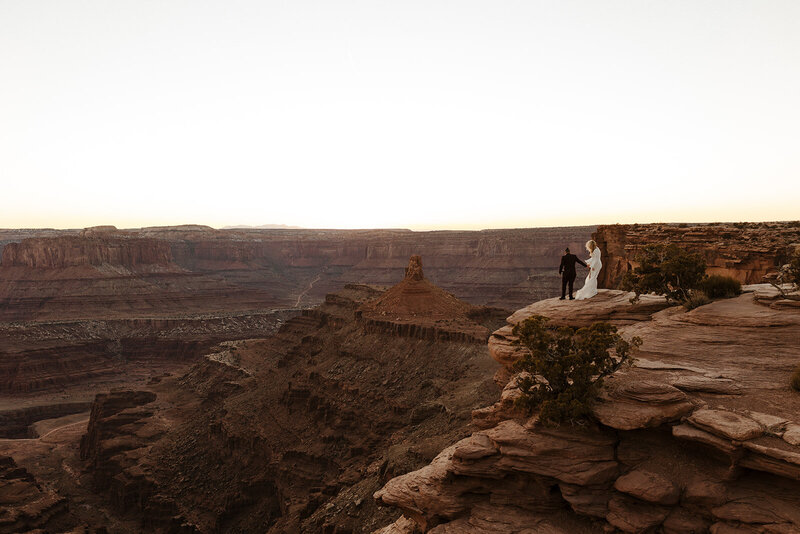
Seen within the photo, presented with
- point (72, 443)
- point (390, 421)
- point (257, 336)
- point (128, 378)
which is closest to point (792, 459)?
point (390, 421)

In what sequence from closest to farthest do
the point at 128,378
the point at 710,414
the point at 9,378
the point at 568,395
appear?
the point at 710,414
the point at 568,395
the point at 9,378
the point at 128,378

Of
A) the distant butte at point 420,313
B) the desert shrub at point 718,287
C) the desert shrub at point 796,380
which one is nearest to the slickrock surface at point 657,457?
the desert shrub at point 796,380

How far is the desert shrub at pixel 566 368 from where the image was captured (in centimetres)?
1429

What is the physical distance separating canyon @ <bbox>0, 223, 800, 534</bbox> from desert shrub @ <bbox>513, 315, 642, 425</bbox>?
48cm

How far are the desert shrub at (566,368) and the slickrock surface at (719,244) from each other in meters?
17.5

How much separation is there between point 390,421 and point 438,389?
4.28 m

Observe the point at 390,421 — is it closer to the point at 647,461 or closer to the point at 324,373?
the point at 324,373

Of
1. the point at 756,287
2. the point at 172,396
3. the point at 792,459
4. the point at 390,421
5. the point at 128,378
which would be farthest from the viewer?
the point at 128,378

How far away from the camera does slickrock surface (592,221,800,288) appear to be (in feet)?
96.9

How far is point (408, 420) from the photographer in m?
38.9

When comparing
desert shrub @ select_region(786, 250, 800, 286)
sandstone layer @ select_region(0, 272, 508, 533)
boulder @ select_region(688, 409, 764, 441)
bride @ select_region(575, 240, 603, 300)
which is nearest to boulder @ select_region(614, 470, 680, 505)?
boulder @ select_region(688, 409, 764, 441)

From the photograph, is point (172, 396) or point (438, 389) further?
point (172, 396)

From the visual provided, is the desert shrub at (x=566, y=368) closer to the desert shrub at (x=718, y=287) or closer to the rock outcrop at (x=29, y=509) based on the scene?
the desert shrub at (x=718, y=287)

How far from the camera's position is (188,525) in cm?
4003
